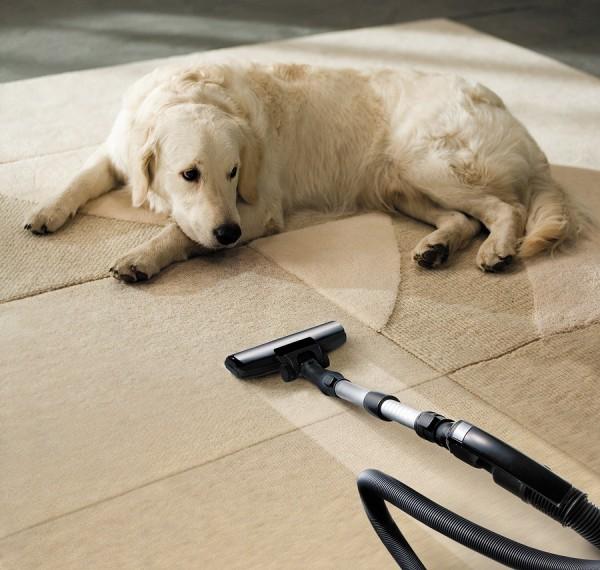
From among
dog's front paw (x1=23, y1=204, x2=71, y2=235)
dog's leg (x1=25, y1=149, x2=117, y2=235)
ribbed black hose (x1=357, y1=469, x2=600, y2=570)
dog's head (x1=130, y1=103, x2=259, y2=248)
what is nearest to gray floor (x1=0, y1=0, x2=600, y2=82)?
dog's leg (x1=25, y1=149, x2=117, y2=235)

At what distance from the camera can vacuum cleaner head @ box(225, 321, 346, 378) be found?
→ 2166 mm

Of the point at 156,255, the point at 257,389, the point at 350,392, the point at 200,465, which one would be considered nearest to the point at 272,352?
the point at 257,389

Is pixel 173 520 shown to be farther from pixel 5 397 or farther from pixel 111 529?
pixel 5 397

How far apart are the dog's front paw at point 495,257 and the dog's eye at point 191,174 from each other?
938 mm

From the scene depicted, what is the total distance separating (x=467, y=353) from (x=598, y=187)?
1.33m

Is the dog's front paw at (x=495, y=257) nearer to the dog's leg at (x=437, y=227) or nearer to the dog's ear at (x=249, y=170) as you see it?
the dog's leg at (x=437, y=227)

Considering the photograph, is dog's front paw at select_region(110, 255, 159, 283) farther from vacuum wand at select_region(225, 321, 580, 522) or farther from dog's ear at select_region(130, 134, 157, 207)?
vacuum wand at select_region(225, 321, 580, 522)

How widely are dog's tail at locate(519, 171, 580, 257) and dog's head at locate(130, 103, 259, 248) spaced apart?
3.15 feet

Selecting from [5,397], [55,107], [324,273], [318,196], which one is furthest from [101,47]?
[5,397]

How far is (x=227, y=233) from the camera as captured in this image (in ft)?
8.79

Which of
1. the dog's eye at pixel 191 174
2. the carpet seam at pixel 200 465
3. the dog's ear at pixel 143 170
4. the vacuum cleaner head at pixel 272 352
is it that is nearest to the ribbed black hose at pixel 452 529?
the carpet seam at pixel 200 465

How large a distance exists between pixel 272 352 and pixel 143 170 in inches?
37.8

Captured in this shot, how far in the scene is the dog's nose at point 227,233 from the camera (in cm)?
267

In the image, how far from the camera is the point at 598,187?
3316 mm
